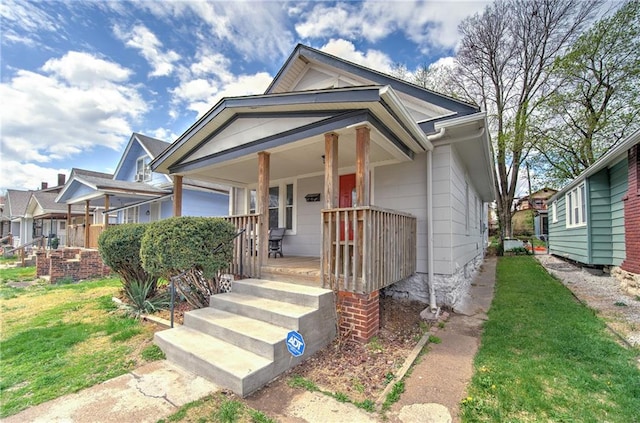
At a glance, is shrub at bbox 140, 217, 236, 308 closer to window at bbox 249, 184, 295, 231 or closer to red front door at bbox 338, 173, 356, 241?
red front door at bbox 338, 173, 356, 241

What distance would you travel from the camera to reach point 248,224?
16.8ft

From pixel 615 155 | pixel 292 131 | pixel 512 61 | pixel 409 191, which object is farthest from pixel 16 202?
pixel 512 61

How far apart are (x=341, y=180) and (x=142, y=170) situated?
13.5 metres

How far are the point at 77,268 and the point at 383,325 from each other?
10.6 meters

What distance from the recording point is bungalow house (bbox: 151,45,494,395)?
12.5ft

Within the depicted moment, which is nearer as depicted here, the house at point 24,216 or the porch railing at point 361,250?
the porch railing at point 361,250

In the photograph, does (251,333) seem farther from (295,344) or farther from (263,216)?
(263,216)

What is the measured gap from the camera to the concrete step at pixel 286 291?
12.3ft

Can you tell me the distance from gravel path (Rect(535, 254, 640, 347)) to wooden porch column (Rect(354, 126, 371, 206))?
3825 mm

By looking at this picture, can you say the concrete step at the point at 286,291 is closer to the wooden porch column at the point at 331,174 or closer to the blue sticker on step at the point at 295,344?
the blue sticker on step at the point at 295,344

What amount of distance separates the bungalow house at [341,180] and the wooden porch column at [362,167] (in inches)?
0.5

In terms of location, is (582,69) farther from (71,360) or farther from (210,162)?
(71,360)

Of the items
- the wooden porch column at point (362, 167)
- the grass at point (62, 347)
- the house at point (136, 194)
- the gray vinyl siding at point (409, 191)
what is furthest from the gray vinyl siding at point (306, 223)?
the house at point (136, 194)

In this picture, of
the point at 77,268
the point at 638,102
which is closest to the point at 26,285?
the point at 77,268
